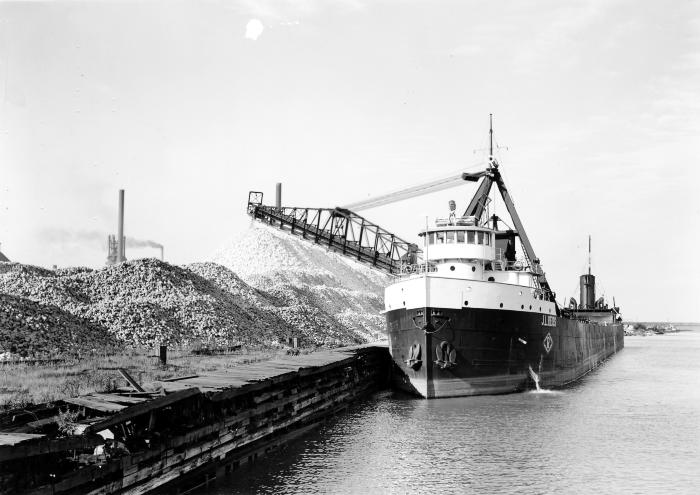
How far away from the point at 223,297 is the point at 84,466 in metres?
45.3

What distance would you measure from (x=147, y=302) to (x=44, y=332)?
11.4 m

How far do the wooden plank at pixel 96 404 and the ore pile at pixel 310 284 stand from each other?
150 feet

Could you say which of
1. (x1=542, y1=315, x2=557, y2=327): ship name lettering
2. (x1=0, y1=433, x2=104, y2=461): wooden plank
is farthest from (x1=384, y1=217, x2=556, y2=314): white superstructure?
(x1=0, y1=433, x2=104, y2=461): wooden plank

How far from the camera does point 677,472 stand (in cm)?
1870

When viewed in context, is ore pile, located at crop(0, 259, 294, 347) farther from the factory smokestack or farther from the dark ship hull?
the factory smokestack

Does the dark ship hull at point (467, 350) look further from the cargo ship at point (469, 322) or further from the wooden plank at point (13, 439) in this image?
the wooden plank at point (13, 439)

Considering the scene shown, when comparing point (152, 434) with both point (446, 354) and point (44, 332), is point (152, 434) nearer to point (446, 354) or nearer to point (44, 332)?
point (446, 354)

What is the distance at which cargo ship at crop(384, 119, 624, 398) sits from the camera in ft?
99.6

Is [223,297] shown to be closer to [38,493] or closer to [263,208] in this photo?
[263,208]

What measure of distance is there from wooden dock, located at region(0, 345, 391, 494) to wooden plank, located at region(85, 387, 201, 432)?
22mm

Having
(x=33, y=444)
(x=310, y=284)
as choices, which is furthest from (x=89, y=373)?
(x=310, y=284)

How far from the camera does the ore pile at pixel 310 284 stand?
69.2 meters

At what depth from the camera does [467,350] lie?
30.5 meters

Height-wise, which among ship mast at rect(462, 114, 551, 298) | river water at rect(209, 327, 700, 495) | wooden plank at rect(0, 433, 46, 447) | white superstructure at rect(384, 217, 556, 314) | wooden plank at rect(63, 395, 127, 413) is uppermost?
ship mast at rect(462, 114, 551, 298)
